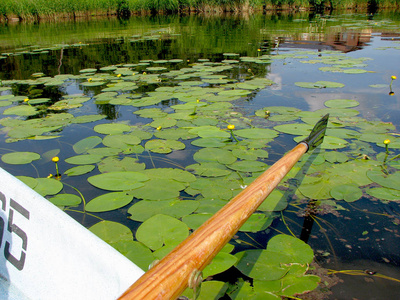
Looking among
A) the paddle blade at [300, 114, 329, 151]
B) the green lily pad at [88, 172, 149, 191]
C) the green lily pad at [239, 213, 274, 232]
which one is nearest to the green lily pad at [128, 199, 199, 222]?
the green lily pad at [88, 172, 149, 191]

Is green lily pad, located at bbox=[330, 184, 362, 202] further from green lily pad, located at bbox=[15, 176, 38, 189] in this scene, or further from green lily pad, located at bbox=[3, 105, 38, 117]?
green lily pad, located at bbox=[3, 105, 38, 117]

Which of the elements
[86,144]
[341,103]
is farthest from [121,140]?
[341,103]

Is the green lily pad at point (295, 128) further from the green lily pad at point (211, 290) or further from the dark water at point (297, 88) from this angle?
the green lily pad at point (211, 290)

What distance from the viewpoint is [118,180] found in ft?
6.04

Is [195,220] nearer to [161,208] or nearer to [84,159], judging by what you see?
[161,208]

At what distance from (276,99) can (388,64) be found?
2.98 metres

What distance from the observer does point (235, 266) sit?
122cm

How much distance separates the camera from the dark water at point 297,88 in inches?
52.0

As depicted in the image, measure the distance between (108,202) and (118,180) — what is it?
21 centimetres

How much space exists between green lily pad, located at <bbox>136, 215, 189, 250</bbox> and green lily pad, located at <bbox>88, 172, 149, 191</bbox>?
370mm

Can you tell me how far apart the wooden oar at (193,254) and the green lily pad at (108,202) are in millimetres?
872

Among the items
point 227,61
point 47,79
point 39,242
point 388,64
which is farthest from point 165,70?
point 39,242

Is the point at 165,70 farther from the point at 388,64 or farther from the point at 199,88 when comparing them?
the point at 388,64

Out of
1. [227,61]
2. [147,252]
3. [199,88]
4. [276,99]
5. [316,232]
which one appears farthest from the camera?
[227,61]
